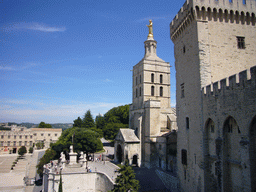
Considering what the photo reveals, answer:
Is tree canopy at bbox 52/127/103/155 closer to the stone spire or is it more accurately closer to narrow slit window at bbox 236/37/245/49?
the stone spire

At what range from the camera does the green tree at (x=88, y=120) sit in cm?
6856

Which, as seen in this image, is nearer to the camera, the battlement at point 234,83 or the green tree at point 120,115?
the battlement at point 234,83

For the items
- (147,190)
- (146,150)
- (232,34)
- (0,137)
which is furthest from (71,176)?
(0,137)

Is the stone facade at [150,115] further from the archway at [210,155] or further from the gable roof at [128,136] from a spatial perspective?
the archway at [210,155]

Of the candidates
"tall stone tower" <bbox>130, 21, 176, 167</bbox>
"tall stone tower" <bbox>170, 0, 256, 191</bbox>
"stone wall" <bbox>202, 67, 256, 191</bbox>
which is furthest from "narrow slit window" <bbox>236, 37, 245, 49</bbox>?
"tall stone tower" <bbox>130, 21, 176, 167</bbox>

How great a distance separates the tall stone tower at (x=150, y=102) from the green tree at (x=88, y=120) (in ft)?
95.8

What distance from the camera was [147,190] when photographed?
24875 millimetres

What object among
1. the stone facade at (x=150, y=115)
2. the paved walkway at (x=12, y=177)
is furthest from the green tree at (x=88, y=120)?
the stone facade at (x=150, y=115)

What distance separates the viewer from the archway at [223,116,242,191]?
14062 millimetres

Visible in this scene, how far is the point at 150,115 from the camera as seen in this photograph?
3591 centimetres

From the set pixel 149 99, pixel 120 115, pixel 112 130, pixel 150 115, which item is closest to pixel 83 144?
pixel 150 115

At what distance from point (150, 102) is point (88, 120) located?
1509 inches

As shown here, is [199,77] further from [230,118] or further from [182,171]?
[182,171]

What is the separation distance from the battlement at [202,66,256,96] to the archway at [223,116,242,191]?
7.21 feet
